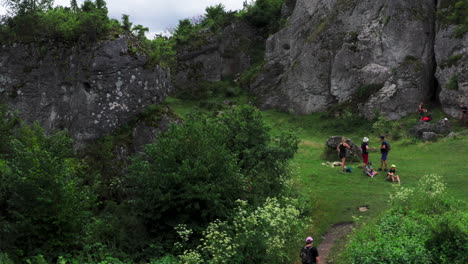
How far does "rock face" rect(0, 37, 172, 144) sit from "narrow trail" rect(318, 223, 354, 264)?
14730 millimetres

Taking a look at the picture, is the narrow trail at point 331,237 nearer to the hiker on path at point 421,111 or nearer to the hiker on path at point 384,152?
the hiker on path at point 384,152

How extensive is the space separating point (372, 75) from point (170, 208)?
97.0 ft

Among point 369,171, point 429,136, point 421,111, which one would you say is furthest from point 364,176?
point 421,111

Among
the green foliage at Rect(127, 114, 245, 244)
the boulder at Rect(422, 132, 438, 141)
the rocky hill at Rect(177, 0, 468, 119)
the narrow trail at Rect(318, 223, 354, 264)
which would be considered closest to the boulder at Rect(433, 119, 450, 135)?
the boulder at Rect(422, 132, 438, 141)

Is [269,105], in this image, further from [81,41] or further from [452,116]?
[81,41]

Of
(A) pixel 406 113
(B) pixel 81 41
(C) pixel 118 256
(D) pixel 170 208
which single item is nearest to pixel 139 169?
(D) pixel 170 208

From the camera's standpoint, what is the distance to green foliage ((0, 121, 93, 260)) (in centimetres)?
1513

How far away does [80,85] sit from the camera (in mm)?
26375

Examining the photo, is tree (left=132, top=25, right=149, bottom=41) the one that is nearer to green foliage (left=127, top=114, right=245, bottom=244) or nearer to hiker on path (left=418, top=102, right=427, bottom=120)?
green foliage (left=127, top=114, right=245, bottom=244)

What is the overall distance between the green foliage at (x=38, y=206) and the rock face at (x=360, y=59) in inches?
1183

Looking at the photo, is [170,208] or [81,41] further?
[81,41]

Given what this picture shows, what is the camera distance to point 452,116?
35031mm

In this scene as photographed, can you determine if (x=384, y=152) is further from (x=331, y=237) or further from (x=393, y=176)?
(x=331, y=237)

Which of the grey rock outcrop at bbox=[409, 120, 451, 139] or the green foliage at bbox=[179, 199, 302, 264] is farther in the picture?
the grey rock outcrop at bbox=[409, 120, 451, 139]
